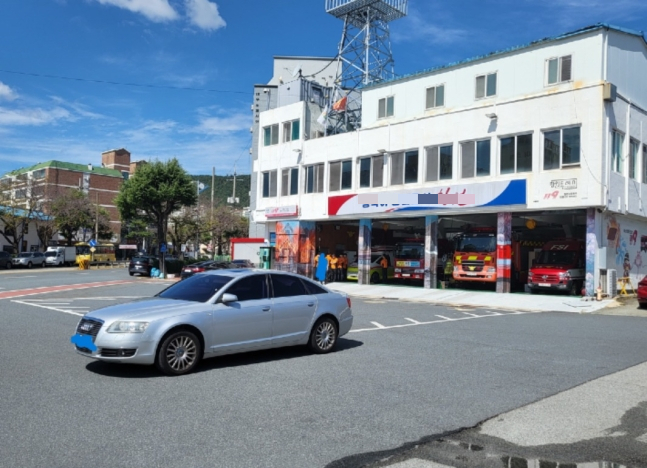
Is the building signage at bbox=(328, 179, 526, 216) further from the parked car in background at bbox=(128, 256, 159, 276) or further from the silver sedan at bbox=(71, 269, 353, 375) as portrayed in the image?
the silver sedan at bbox=(71, 269, 353, 375)

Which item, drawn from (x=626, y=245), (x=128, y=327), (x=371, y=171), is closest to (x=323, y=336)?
(x=128, y=327)

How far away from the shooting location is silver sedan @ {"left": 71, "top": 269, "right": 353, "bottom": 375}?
7996 mm

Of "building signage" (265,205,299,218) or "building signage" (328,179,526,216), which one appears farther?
"building signage" (265,205,299,218)

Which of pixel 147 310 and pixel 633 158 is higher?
pixel 633 158

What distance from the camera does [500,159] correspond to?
26.9 metres

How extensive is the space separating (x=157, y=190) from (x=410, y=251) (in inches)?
727

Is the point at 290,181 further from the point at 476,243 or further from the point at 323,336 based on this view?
the point at 323,336

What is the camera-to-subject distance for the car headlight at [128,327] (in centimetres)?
796

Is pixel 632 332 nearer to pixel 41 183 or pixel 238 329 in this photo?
pixel 238 329

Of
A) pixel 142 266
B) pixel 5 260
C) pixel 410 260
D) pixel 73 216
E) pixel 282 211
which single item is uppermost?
pixel 73 216

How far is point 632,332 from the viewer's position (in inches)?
565

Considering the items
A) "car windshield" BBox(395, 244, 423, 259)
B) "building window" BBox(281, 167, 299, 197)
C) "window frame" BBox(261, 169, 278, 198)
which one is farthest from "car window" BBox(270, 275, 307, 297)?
"window frame" BBox(261, 169, 278, 198)

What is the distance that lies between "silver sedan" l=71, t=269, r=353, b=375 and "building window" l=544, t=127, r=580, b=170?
17.4m

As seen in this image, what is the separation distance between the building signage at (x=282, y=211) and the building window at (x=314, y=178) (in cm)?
145
